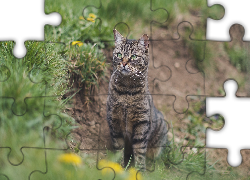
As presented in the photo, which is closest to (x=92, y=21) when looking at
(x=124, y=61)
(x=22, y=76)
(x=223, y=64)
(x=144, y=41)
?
(x=144, y=41)

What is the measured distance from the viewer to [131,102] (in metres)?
5.69

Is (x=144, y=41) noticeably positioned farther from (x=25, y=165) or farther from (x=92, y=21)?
(x=25, y=165)

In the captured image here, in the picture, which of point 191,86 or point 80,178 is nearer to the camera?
point 80,178

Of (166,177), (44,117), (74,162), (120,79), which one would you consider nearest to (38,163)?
(74,162)

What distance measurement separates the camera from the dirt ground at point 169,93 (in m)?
6.39

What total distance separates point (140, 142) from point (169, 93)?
2.57 m

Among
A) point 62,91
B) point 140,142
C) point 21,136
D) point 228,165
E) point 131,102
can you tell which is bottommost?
point 228,165

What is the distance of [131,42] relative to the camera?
5.43 meters

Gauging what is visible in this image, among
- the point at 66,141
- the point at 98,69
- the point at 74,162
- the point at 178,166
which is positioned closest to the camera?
the point at 74,162

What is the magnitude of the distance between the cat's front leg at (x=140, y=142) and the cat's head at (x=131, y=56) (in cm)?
89

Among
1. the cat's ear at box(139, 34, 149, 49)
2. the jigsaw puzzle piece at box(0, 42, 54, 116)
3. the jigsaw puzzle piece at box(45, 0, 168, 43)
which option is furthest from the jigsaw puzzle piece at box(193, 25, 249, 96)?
the jigsaw puzzle piece at box(0, 42, 54, 116)

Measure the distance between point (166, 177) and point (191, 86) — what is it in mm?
3121

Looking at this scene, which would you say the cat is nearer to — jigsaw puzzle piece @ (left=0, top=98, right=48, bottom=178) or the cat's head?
Answer: the cat's head

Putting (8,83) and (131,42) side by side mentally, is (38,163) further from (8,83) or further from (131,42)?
(131,42)
